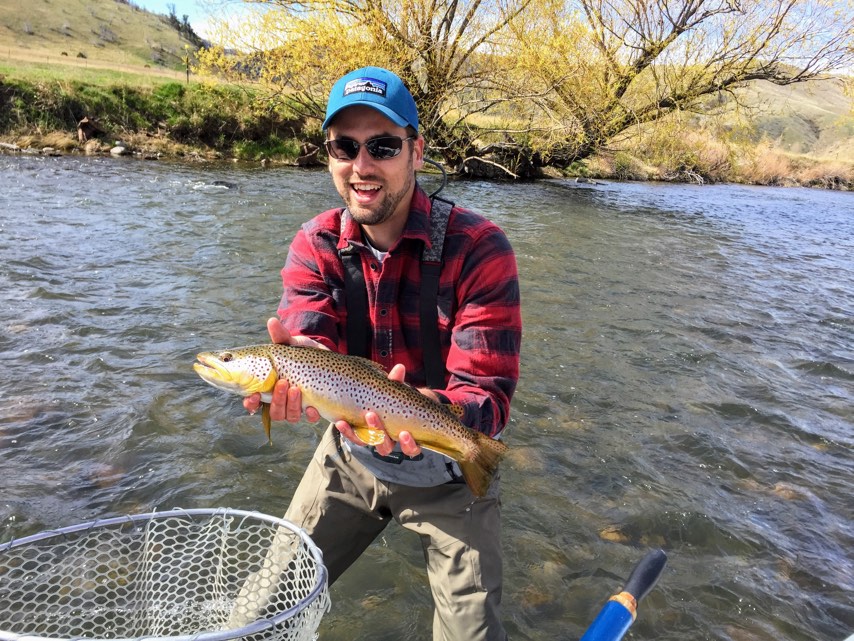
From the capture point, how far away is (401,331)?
2943 mm

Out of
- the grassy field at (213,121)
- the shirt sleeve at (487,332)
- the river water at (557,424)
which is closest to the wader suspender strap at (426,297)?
the shirt sleeve at (487,332)

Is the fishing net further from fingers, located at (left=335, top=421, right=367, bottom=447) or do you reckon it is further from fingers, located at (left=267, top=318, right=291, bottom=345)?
fingers, located at (left=267, top=318, right=291, bottom=345)

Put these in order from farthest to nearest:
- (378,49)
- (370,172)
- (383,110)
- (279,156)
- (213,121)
Result: 1. (279,156)
2. (213,121)
3. (378,49)
4. (370,172)
5. (383,110)

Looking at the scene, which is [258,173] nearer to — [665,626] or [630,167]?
[665,626]

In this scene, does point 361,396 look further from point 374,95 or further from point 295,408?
point 374,95

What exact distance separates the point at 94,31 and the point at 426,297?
315 feet

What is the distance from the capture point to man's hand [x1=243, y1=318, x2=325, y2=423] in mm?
2457

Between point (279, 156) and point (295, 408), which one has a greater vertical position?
point (279, 156)

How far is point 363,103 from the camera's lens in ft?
8.73

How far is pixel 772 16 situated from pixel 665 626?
22815 millimetres

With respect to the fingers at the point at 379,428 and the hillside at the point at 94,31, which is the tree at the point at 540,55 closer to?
the fingers at the point at 379,428

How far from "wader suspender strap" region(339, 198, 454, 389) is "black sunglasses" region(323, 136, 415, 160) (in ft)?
1.04

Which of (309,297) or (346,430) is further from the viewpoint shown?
(309,297)

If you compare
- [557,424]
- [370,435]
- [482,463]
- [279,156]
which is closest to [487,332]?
[482,463]
